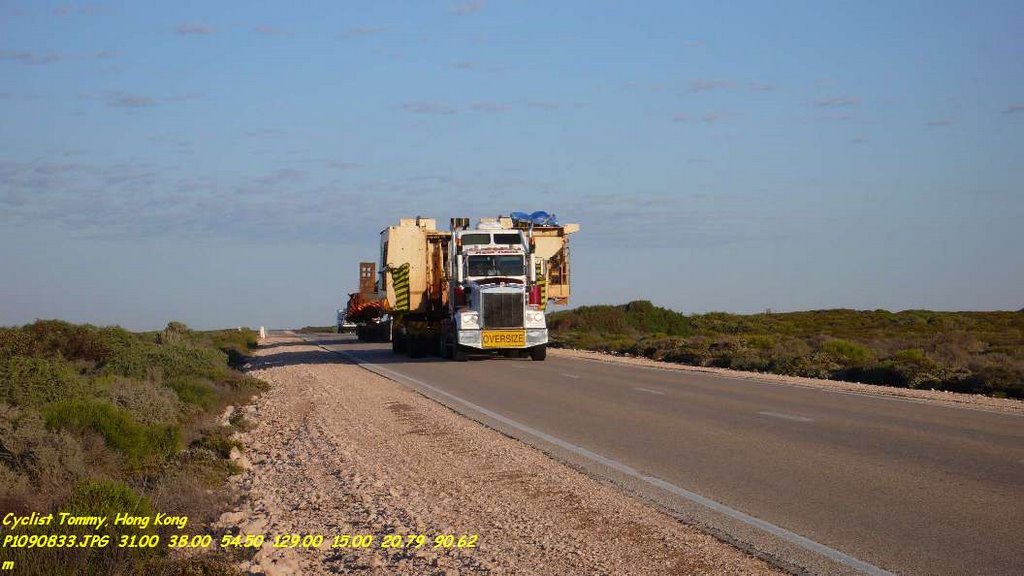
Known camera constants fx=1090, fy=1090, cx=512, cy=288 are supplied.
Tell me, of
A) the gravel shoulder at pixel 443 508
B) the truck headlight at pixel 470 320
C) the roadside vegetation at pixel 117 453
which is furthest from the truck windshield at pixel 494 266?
the gravel shoulder at pixel 443 508

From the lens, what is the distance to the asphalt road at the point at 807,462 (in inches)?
299

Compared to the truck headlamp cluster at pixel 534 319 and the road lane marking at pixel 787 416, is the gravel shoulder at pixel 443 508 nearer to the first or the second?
the road lane marking at pixel 787 416

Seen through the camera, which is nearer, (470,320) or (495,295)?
(495,295)

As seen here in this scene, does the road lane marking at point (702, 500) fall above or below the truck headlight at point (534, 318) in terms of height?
below

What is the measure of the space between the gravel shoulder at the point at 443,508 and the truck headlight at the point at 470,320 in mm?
15627

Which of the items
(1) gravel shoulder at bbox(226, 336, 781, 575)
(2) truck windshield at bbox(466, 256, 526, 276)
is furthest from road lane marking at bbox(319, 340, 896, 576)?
(2) truck windshield at bbox(466, 256, 526, 276)

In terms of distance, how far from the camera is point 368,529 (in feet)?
27.4

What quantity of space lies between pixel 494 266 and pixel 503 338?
2.24m

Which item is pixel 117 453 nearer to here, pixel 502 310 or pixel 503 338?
pixel 502 310

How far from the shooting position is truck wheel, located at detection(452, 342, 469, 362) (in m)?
32.5

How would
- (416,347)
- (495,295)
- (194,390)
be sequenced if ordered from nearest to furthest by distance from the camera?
(194,390) < (495,295) < (416,347)

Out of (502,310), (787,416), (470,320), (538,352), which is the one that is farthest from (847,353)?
(787,416)

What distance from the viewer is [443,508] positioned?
9078 millimetres

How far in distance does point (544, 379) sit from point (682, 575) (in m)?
18.0
